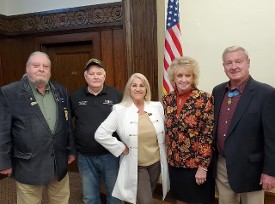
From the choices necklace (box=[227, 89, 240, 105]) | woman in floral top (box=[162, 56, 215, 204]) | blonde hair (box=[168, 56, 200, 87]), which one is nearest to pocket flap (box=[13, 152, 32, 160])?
woman in floral top (box=[162, 56, 215, 204])

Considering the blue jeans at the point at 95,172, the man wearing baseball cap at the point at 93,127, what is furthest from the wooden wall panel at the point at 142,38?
the blue jeans at the point at 95,172

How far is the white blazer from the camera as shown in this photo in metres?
1.96

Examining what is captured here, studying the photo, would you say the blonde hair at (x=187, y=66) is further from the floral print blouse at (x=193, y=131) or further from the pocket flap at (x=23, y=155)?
the pocket flap at (x=23, y=155)

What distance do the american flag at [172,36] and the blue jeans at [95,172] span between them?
39.9 inches

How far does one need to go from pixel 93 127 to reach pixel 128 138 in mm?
310

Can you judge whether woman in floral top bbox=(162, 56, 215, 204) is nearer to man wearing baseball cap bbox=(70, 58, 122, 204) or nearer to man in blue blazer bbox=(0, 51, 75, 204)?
man wearing baseball cap bbox=(70, 58, 122, 204)

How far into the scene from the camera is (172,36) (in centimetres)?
279

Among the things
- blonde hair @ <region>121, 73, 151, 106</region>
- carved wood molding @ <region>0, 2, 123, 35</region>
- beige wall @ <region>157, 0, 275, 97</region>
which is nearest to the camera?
blonde hair @ <region>121, 73, 151, 106</region>

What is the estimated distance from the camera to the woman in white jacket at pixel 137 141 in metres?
1.96

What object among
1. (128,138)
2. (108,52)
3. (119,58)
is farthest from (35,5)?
(128,138)

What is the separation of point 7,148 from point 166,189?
1.18 m

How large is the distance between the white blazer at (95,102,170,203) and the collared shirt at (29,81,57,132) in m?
0.34

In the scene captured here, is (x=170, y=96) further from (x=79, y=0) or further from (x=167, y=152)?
(x=79, y=0)

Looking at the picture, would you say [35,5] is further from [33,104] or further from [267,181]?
[267,181]
